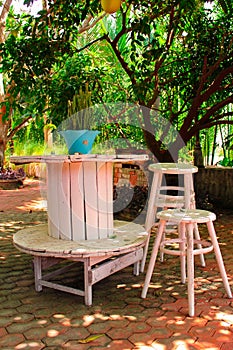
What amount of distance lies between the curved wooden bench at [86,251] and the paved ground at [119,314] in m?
0.15

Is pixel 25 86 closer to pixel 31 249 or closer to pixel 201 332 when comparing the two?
pixel 31 249

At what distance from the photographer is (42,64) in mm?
5605

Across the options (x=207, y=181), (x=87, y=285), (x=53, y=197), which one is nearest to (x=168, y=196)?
(x=53, y=197)

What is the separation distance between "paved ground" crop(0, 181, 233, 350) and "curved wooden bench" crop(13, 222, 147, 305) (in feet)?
0.48

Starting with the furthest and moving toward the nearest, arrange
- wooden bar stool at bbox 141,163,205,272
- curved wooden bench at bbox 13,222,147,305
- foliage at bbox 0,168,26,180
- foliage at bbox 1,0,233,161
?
foliage at bbox 0,168,26,180 < foliage at bbox 1,0,233,161 < wooden bar stool at bbox 141,163,205,272 < curved wooden bench at bbox 13,222,147,305

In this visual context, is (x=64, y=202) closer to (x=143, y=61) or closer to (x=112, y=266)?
(x=112, y=266)

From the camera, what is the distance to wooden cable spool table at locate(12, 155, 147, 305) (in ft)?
10.8

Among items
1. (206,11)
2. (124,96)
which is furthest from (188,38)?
(124,96)

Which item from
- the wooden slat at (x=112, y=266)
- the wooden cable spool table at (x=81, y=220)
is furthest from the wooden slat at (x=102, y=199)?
the wooden slat at (x=112, y=266)

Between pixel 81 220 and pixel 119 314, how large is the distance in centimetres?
86

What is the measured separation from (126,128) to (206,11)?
2754mm

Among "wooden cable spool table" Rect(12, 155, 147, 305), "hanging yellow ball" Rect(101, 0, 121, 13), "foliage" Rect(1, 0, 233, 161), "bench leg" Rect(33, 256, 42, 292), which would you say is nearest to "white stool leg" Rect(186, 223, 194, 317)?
"wooden cable spool table" Rect(12, 155, 147, 305)

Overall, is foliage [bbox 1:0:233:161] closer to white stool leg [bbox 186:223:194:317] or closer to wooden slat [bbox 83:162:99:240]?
wooden slat [bbox 83:162:99:240]

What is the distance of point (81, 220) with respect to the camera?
3.50m
